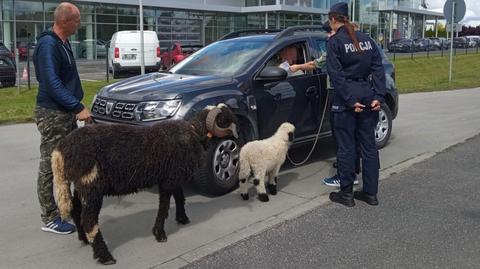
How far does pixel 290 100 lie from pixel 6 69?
1456 centimetres

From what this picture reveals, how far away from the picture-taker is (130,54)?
24.2 metres

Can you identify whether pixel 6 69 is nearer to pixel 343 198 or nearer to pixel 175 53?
pixel 175 53

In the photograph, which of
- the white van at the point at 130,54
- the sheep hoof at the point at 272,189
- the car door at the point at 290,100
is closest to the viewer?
the sheep hoof at the point at 272,189

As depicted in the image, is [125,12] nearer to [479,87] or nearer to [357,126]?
[479,87]

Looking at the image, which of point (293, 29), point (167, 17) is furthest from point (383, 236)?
point (167, 17)

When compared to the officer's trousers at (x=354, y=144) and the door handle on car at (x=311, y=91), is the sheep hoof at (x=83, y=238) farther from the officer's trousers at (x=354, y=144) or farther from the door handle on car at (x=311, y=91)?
the door handle on car at (x=311, y=91)

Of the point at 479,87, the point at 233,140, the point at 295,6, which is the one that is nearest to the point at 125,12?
the point at 295,6

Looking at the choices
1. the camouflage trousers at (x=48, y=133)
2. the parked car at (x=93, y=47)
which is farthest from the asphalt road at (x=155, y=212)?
the parked car at (x=93, y=47)

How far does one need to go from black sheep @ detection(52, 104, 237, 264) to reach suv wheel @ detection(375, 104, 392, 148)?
4.30 meters

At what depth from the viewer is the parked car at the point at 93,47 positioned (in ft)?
115

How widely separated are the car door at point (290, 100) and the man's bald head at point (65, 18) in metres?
2.38

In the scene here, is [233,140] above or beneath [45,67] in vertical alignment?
beneath

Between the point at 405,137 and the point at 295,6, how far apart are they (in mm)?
38523

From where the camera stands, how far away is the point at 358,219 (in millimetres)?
5207
